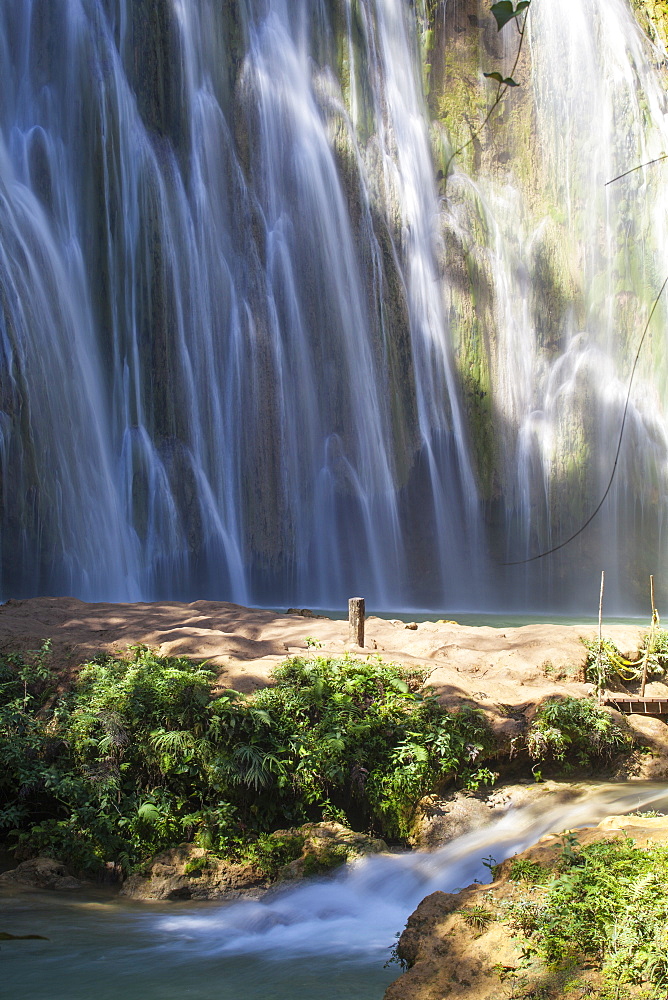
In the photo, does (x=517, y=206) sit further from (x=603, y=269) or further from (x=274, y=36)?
(x=274, y=36)

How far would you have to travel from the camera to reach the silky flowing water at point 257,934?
4.82 meters

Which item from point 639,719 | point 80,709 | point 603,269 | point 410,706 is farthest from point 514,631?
point 603,269

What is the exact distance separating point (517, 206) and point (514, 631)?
712 inches

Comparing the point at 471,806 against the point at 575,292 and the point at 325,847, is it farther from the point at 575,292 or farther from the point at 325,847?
the point at 575,292

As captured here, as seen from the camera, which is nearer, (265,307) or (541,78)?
(265,307)

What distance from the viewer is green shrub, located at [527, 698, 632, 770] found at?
7.42m

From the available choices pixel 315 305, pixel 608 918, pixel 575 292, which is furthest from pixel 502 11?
pixel 575 292

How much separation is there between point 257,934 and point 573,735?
3294 millimetres

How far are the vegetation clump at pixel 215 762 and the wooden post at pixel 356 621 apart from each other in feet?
3.91

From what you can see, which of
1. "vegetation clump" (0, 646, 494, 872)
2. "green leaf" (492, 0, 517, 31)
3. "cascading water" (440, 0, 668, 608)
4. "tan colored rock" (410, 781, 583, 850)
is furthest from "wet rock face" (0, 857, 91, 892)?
"cascading water" (440, 0, 668, 608)

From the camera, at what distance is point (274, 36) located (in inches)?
884

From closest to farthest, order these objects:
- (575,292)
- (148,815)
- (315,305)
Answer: (148,815) → (315,305) → (575,292)

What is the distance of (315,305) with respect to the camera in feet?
70.4

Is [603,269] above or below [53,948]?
above
